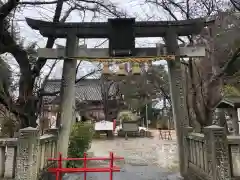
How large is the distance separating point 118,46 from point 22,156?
4627mm

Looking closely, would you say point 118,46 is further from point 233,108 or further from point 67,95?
point 233,108

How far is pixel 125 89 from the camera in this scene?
3334 cm

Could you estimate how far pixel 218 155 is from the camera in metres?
5.48

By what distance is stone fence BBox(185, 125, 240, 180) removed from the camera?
547cm

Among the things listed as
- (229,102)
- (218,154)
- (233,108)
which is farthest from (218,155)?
(233,108)

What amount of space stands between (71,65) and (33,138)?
10.7ft

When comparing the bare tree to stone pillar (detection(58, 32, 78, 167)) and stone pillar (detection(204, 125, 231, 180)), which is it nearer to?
stone pillar (detection(58, 32, 78, 167))

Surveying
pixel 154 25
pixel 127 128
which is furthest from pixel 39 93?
pixel 127 128

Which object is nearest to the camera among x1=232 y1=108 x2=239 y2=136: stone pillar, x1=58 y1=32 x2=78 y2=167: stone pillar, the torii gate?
x1=58 y1=32 x2=78 y2=167: stone pillar

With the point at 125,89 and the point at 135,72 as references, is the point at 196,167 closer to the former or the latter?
the point at 135,72

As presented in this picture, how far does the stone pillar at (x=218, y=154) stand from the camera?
17.9 feet

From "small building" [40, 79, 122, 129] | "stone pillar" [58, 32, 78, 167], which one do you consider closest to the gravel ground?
"stone pillar" [58, 32, 78, 167]

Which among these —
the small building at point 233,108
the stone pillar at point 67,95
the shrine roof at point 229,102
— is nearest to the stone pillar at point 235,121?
the small building at point 233,108

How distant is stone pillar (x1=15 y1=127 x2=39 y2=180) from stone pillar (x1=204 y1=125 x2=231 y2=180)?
418 centimetres
